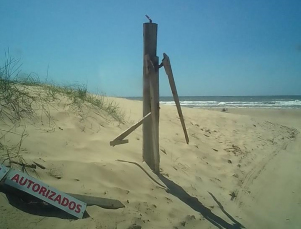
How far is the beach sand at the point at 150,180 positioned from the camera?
270 centimetres

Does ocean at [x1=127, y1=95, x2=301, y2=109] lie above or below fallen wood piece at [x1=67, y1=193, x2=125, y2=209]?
above

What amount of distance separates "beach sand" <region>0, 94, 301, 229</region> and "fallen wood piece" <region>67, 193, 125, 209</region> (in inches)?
2.2

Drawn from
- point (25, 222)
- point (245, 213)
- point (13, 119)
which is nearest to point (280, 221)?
point (245, 213)

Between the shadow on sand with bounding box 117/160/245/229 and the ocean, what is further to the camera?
the ocean

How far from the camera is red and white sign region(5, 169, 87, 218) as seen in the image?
2277mm

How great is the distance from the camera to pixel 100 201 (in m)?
2.63

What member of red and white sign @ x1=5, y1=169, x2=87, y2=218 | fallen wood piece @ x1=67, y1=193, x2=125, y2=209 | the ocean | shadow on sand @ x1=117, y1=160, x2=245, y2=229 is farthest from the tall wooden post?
the ocean

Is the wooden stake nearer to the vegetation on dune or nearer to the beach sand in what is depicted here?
the beach sand

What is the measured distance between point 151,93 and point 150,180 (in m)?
1.31

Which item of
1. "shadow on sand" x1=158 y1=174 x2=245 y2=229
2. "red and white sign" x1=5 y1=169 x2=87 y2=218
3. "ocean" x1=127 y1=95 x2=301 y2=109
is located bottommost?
"shadow on sand" x1=158 y1=174 x2=245 y2=229

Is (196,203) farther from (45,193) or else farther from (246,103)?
(246,103)

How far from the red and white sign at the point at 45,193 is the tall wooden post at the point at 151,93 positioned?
1.74 metres

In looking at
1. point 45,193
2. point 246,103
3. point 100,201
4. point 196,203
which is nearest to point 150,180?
point 196,203

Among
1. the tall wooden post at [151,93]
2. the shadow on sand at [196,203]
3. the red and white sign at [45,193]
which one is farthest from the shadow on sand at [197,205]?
the red and white sign at [45,193]
